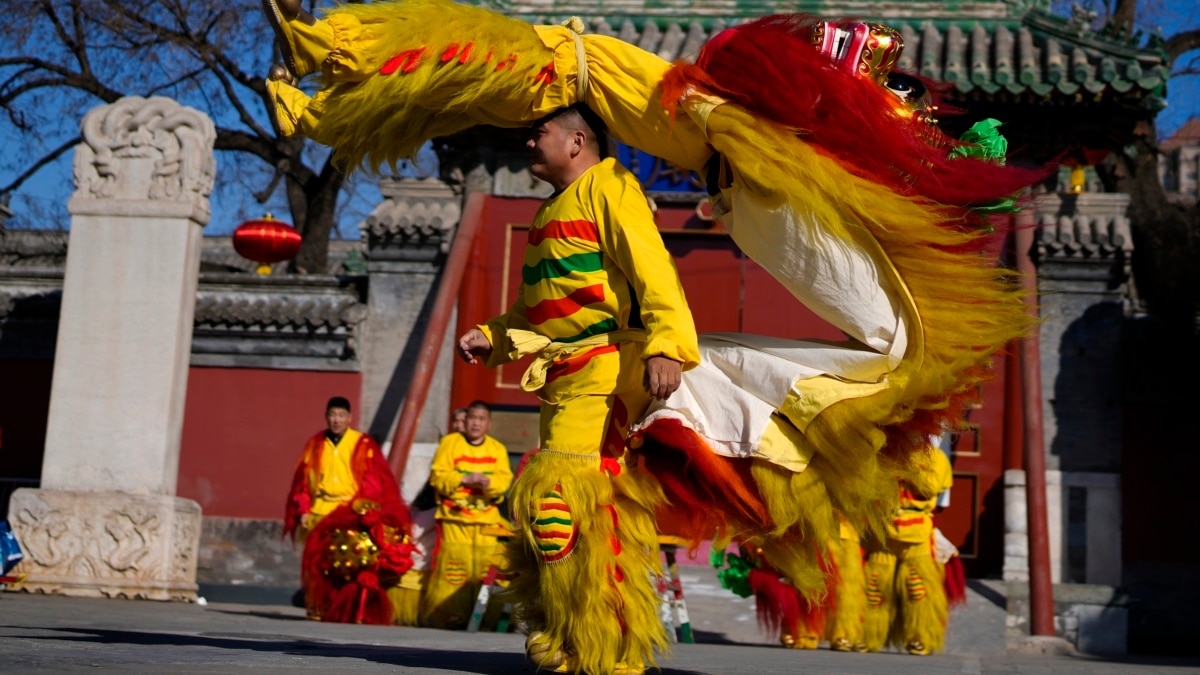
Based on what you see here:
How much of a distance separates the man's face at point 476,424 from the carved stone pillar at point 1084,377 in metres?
4.43

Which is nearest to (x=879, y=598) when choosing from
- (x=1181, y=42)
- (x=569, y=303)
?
(x=569, y=303)

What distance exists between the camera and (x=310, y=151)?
2089 centimetres

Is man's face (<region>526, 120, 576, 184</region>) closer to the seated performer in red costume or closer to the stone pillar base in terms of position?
the seated performer in red costume

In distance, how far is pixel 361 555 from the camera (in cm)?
1011

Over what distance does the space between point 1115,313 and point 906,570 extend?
12.0ft

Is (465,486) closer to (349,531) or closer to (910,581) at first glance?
(349,531)

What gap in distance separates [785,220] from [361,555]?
6.36 meters

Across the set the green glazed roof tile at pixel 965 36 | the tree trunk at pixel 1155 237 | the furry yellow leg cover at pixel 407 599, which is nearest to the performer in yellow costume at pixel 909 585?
the furry yellow leg cover at pixel 407 599

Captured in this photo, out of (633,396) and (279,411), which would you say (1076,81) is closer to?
(279,411)

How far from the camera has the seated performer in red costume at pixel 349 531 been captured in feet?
33.2

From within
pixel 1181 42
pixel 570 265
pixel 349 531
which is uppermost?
pixel 1181 42

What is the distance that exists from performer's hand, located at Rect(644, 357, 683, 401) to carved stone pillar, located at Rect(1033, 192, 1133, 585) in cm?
823

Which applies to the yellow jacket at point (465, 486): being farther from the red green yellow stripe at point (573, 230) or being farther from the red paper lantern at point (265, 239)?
the red green yellow stripe at point (573, 230)

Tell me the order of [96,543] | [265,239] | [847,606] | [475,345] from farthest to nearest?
[265,239]
[96,543]
[847,606]
[475,345]
